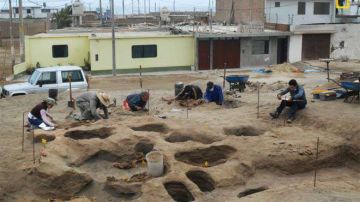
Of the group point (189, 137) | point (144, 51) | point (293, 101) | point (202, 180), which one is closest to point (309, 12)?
point (144, 51)

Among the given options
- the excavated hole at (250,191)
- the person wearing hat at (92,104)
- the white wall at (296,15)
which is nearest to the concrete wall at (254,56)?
the white wall at (296,15)

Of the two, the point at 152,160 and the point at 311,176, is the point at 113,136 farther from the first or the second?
the point at 311,176

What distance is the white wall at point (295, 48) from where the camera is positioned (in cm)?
3381

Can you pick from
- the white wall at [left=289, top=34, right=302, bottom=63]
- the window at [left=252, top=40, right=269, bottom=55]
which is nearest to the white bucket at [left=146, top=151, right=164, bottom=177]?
the window at [left=252, top=40, right=269, bottom=55]

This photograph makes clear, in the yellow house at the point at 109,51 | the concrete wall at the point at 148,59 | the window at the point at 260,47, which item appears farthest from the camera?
the window at the point at 260,47

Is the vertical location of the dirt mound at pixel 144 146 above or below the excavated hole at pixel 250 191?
above

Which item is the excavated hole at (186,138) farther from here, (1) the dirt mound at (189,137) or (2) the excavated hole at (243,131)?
(2) the excavated hole at (243,131)

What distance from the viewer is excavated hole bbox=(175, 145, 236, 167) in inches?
484

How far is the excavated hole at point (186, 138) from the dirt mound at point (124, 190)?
2839mm

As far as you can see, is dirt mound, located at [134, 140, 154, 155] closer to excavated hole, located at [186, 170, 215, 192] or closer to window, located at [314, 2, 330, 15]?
excavated hole, located at [186, 170, 215, 192]

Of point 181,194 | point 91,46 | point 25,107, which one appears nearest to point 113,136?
point 181,194

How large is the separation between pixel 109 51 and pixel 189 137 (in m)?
19.0

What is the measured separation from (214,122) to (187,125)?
89 cm

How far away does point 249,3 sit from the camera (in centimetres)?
4216
